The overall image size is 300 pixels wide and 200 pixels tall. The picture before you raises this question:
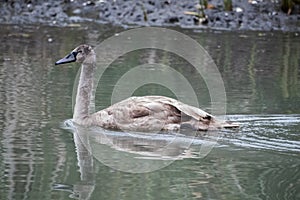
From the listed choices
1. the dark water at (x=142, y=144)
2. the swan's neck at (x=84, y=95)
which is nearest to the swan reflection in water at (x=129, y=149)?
the dark water at (x=142, y=144)

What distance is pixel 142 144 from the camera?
8.27 meters

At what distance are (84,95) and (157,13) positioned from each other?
8257mm

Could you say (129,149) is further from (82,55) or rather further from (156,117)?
(82,55)

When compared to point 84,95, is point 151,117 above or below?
below

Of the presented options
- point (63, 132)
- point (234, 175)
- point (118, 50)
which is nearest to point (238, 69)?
point (118, 50)

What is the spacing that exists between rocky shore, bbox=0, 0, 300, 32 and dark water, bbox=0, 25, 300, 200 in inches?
145

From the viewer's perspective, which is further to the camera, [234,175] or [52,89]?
[52,89]

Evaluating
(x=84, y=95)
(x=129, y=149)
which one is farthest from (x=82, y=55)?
(x=129, y=149)

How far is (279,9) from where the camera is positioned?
17672 millimetres

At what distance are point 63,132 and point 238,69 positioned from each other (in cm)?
482

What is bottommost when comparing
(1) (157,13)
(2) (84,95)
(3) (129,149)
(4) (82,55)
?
(3) (129,149)

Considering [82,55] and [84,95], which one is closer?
[84,95]

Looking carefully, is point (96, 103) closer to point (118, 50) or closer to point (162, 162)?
point (162, 162)

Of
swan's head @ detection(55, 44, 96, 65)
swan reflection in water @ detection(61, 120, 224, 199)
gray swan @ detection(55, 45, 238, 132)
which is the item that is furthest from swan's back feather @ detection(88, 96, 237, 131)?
swan's head @ detection(55, 44, 96, 65)
